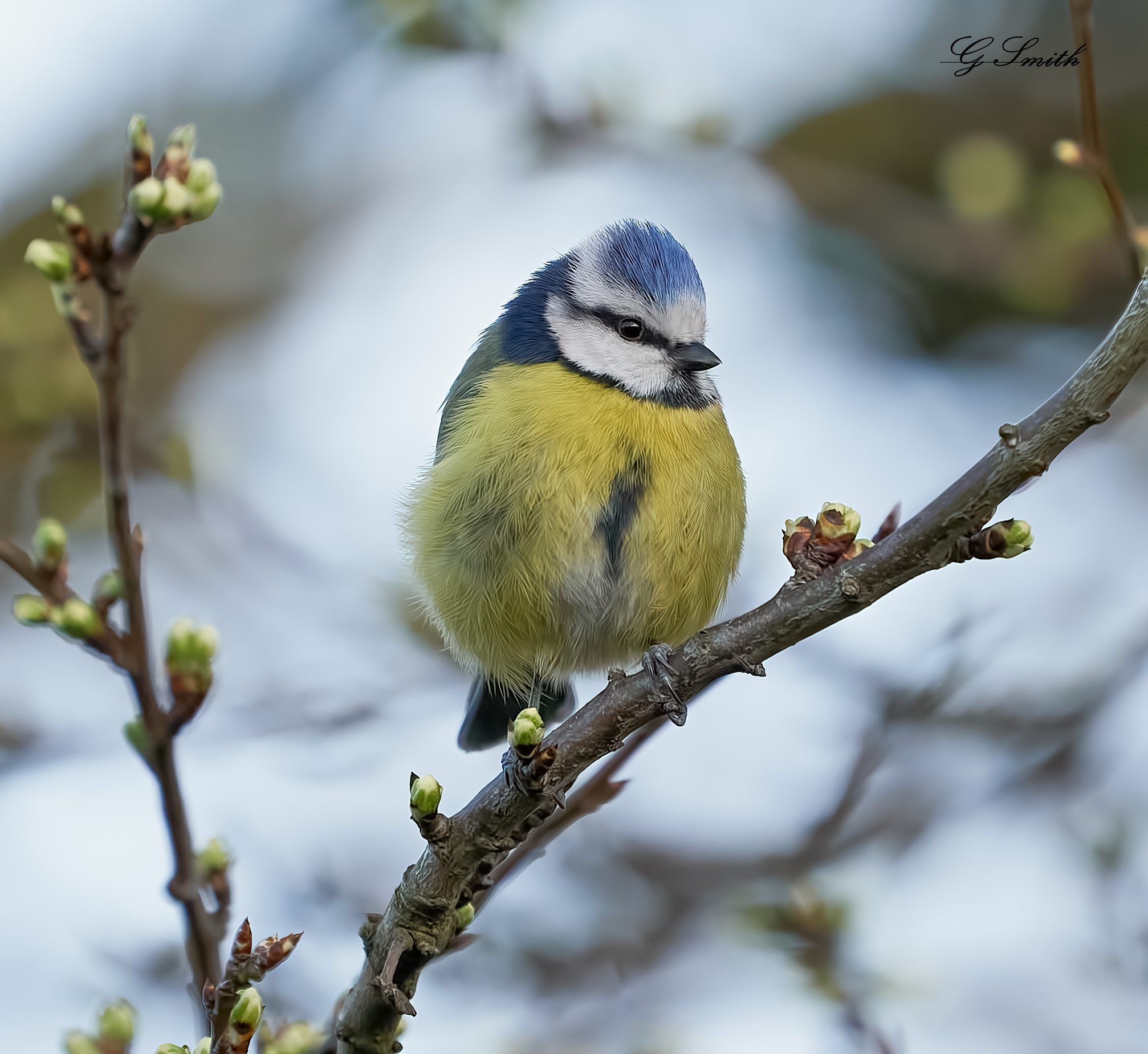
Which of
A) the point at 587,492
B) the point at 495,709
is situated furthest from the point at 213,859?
the point at 495,709

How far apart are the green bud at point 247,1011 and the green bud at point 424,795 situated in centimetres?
32

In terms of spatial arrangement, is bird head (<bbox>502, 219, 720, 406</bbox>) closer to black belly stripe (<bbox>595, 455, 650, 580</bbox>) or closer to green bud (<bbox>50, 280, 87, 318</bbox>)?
black belly stripe (<bbox>595, 455, 650, 580</bbox>)

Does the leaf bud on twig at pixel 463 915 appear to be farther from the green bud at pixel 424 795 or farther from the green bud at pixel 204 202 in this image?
the green bud at pixel 204 202

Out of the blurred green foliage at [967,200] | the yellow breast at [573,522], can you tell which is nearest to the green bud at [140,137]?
the yellow breast at [573,522]

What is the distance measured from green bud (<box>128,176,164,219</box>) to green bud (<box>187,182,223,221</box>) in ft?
0.20

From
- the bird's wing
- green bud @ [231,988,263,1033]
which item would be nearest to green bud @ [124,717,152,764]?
green bud @ [231,988,263,1033]

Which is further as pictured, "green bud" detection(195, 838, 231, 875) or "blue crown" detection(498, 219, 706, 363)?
"blue crown" detection(498, 219, 706, 363)

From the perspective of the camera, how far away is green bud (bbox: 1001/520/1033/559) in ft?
4.75

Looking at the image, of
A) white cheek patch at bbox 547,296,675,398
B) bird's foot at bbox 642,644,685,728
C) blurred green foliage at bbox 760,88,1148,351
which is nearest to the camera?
bird's foot at bbox 642,644,685,728

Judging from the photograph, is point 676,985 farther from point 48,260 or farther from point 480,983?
point 48,260

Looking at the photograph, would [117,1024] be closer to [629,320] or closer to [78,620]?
[78,620]

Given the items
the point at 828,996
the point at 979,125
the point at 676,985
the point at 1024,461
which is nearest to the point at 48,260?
the point at 1024,461

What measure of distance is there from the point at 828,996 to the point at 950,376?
8.48ft

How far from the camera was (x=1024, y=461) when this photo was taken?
1388mm
